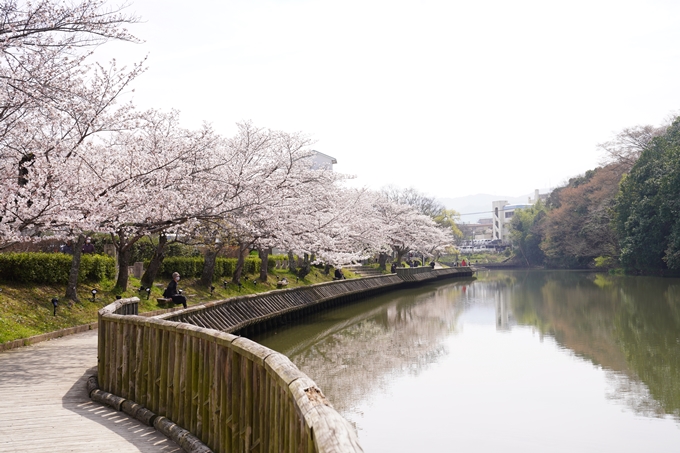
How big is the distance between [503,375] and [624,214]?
135 feet

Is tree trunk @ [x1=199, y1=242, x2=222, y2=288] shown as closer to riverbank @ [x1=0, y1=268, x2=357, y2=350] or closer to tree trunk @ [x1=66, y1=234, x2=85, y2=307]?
riverbank @ [x1=0, y1=268, x2=357, y2=350]

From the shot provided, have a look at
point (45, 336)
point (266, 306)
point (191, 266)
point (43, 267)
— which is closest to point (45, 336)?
point (45, 336)

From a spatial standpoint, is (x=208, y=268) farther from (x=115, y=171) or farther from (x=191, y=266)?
(x=115, y=171)

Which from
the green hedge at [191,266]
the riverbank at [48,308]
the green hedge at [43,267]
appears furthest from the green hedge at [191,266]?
the green hedge at [43,267]

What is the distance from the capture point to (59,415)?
7.71 m

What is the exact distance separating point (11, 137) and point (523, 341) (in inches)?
600

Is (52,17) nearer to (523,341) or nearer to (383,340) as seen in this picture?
(383,340)

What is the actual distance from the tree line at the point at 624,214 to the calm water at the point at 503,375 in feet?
59.8

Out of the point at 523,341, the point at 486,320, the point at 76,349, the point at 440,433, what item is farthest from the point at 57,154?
the point at 486,320

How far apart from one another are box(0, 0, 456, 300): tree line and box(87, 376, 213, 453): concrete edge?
4.96m

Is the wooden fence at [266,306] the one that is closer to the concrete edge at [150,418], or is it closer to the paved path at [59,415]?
the paved path at [59,415]

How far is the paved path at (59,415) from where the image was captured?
6.55 m

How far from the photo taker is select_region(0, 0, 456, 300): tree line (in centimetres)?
1145

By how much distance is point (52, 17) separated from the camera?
10422mm
